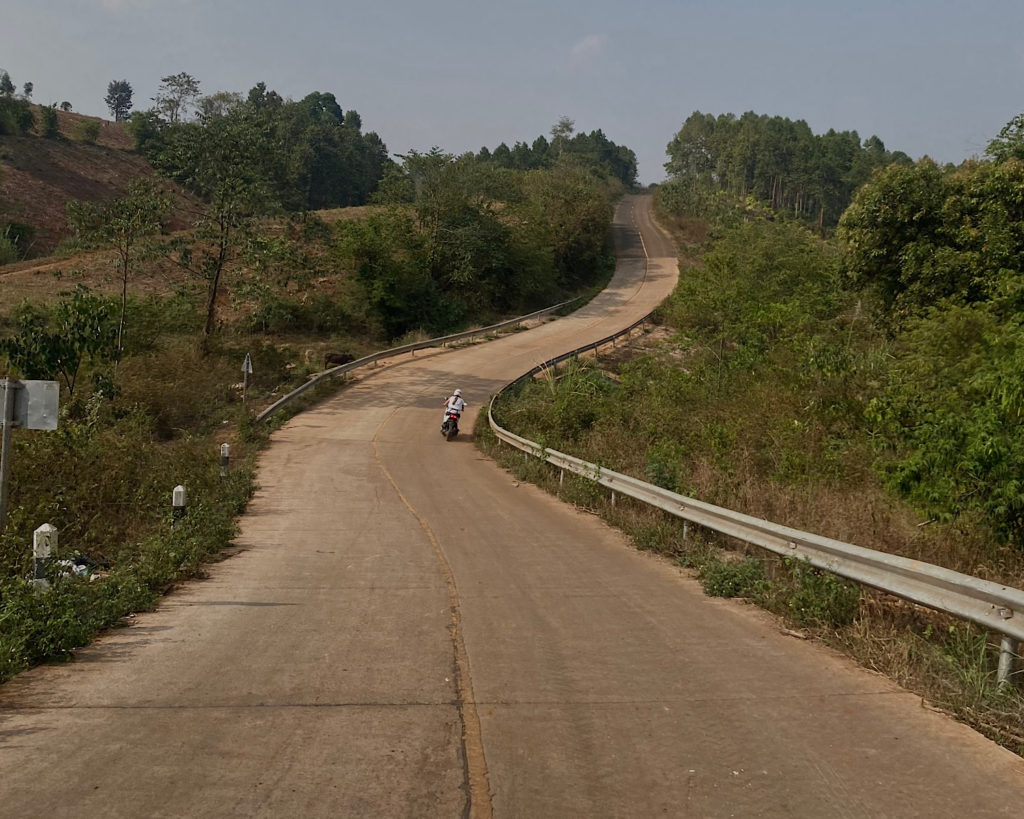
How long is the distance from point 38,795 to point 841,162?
127 m

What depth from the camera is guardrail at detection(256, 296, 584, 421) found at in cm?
3020

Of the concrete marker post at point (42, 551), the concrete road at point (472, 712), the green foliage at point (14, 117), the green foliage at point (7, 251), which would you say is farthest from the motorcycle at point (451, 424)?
the green foliage at point (14, 117)

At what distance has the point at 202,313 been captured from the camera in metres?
42.8

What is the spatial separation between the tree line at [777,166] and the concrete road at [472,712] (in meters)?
102

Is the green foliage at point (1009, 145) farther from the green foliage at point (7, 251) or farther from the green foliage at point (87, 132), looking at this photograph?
the green foliage at point (87, 132)

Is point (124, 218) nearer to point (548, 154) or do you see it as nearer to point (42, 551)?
point (42, 551)

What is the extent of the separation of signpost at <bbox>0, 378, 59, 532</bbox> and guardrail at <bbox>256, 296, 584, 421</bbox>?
19479mm

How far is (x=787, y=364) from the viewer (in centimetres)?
2003

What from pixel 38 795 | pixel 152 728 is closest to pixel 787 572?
pixel 152 728

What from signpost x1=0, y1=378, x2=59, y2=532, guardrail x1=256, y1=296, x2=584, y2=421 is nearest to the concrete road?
signpost x1=0, y1=378, x2=59, y2=532

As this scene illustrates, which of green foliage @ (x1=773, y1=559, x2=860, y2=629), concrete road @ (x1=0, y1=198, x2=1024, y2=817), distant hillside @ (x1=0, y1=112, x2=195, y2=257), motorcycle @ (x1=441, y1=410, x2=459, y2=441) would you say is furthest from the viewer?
distant hillside @ (x1=0, y1=112, x2=195, y2=257)

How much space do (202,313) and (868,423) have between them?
35663 millimetres

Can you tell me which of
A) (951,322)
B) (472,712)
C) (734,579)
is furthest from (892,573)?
(951,322)

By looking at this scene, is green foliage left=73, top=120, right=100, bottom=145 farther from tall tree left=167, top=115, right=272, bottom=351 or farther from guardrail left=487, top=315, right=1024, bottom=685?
guardrail left=487, top=315, right=1024, bottom=685
